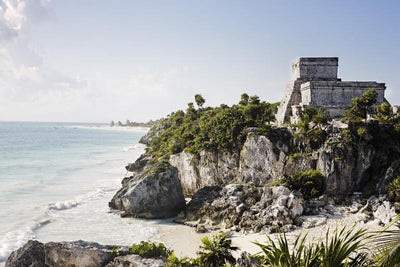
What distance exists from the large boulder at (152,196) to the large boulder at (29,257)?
8.22 m

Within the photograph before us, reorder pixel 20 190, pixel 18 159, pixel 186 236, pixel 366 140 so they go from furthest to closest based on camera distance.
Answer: pixel 18 159
pixel 20 190
pixel 366 140
pixel 186 236

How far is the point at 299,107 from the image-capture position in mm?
26531

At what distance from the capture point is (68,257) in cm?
1246

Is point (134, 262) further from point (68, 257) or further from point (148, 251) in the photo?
point (68, 257)

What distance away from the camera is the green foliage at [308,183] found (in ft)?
65.4

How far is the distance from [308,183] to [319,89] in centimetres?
1017

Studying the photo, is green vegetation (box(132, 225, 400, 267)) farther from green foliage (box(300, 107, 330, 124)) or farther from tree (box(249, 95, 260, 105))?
tree (box(249, 95, 260, 105))

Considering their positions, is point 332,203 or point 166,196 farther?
point 166,196

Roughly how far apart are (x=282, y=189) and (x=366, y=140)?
7.06m

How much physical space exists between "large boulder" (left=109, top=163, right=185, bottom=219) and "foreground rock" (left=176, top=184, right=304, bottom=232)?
1.33 metres

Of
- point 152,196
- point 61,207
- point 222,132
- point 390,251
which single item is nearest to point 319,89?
point 222,132

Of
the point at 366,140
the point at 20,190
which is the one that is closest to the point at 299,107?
the point at 366,140

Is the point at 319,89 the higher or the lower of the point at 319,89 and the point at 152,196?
the higher

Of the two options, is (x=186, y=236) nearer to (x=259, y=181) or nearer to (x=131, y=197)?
(x=131, y=197)
